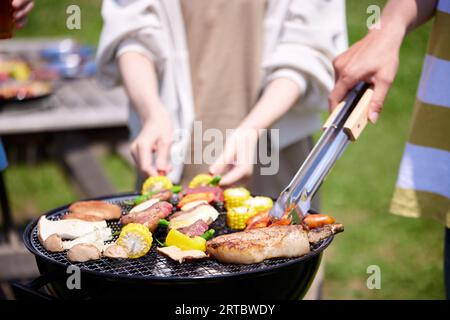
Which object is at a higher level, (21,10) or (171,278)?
(21,10)

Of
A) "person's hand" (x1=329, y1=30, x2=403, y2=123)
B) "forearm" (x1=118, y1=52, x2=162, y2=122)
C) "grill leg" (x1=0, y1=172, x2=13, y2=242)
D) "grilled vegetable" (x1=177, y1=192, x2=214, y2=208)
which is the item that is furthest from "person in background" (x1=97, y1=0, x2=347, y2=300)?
"grill leg" (x1=0, y1=172, x2=13, y2=242)

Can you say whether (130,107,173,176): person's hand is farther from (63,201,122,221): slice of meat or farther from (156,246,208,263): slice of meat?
(156,246,208,263): slice of meat

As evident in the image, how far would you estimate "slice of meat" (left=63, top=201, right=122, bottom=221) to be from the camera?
1892mm

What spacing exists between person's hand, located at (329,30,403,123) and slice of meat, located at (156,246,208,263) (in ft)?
2.14

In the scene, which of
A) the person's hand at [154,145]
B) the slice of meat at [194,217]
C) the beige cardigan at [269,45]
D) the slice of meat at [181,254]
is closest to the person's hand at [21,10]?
the beige cardigan at [269,45]

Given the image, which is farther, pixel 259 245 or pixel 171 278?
pixel 259 245

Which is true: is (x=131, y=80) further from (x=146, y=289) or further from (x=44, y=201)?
(x=44, y=201)

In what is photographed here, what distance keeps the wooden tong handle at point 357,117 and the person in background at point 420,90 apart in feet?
0.09

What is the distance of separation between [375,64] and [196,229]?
693 millimetres

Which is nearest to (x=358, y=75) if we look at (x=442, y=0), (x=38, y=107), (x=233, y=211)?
(x=442, y=0)

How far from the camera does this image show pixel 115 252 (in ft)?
5.48

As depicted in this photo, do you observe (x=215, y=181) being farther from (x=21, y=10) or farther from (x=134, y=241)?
(x=21, y=10)

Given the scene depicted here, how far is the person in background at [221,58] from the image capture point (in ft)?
7.98

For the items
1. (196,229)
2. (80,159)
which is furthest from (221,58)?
(80,159)
